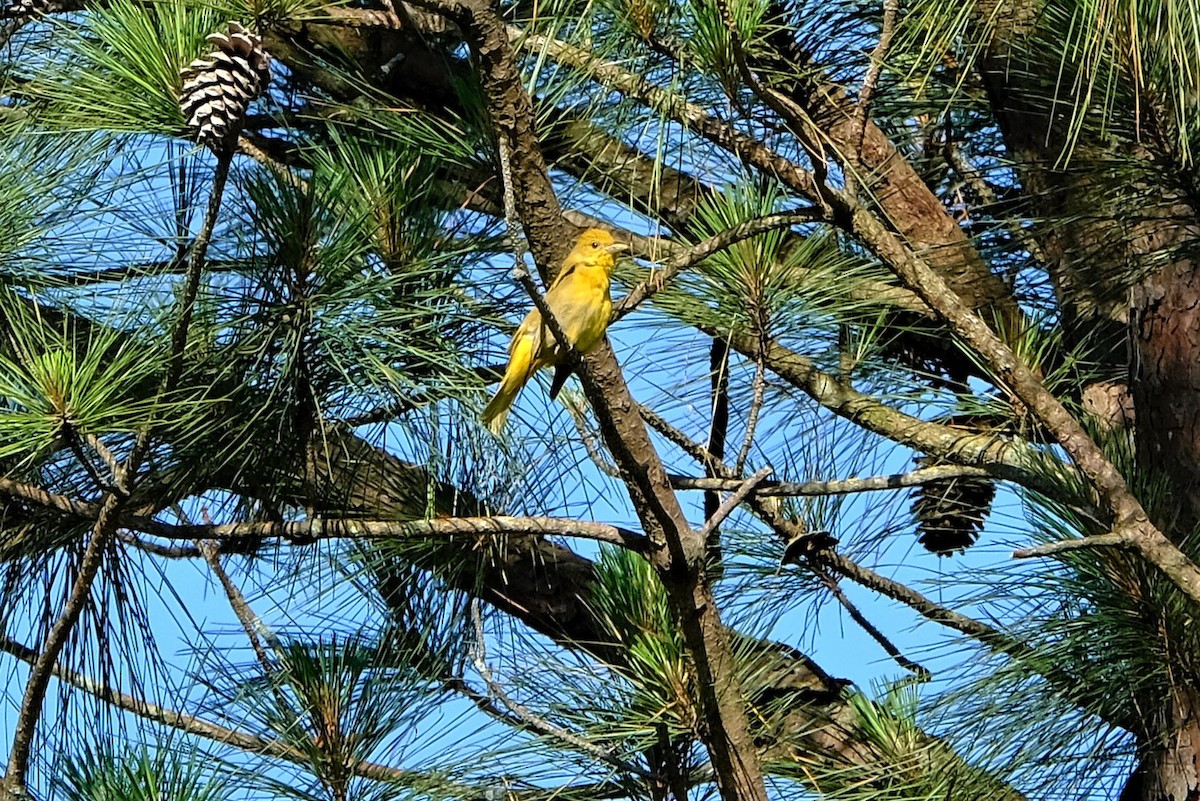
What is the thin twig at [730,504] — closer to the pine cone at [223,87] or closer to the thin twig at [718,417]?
the thin twig at [718,417]

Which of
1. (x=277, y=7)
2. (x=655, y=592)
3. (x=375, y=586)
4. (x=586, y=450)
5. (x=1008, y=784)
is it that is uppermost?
(x=277, y=7)

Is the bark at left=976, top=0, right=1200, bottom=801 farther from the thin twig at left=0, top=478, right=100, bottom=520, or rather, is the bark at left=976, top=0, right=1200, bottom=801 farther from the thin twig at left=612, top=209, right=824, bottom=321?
the thin twig at left=0, top=478, right=100, bottom=520

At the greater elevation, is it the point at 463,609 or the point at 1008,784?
the point at 463,609

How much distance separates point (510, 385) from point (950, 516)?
77 centimetres

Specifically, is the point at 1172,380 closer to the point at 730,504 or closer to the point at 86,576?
the point at 730,504

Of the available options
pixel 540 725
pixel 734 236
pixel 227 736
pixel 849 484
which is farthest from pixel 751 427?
pixel 227 736

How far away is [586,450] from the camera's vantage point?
182cm

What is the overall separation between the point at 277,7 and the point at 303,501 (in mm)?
582

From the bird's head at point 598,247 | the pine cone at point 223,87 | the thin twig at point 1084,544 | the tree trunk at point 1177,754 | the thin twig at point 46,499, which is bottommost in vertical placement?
the tree trunk at point 1177,754

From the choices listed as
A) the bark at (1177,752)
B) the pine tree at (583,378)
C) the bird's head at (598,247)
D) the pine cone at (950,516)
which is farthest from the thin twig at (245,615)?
the pine cone at (950,516)

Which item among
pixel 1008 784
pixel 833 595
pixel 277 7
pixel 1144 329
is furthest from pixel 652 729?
pixel 277 7

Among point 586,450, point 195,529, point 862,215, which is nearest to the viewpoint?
point 862,215

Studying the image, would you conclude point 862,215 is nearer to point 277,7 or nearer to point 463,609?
point 277,7

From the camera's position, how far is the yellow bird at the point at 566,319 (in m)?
1.73
